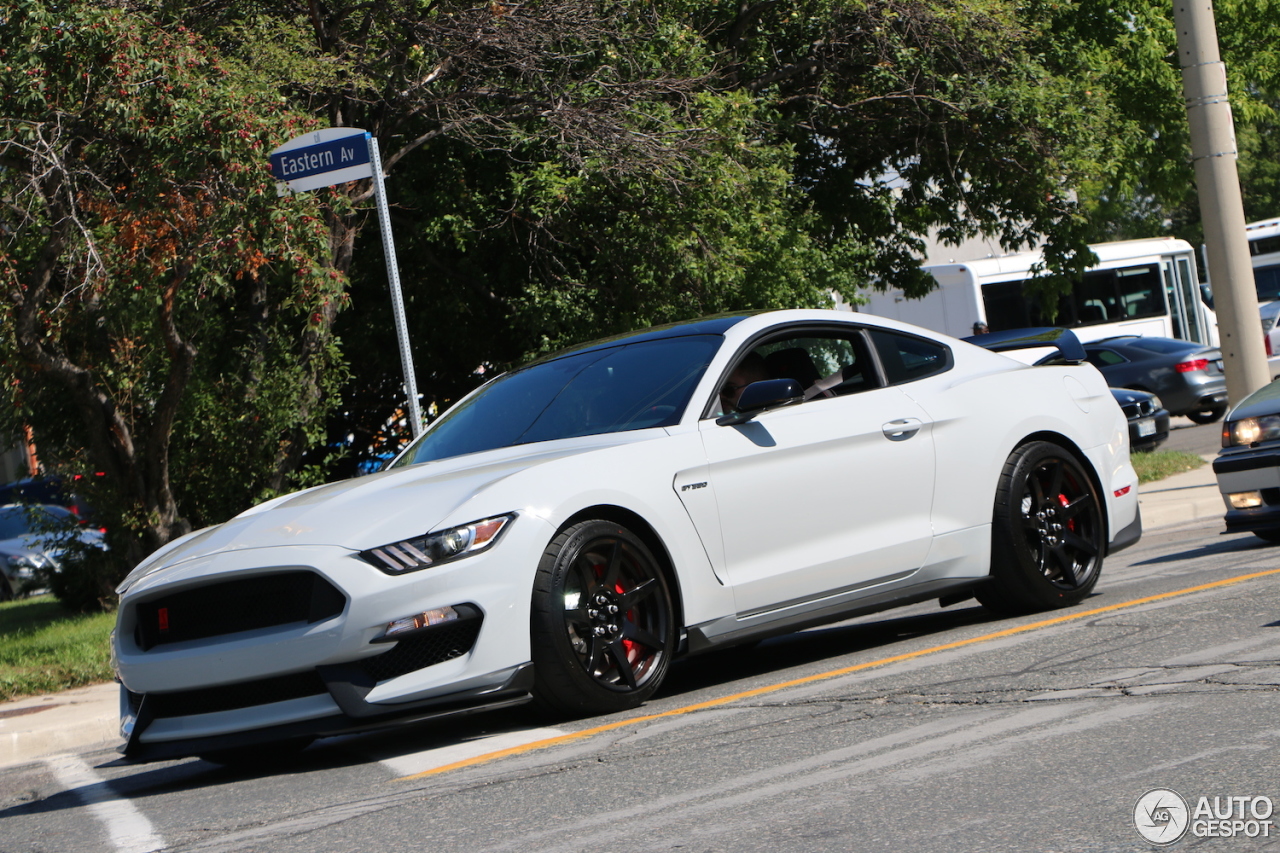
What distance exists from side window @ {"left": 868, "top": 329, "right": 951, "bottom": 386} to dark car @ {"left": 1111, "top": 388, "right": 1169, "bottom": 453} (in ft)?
33.0

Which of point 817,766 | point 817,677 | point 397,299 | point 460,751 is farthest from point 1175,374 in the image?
point 817,766

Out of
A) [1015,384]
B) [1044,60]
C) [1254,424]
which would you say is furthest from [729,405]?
[1044,60]

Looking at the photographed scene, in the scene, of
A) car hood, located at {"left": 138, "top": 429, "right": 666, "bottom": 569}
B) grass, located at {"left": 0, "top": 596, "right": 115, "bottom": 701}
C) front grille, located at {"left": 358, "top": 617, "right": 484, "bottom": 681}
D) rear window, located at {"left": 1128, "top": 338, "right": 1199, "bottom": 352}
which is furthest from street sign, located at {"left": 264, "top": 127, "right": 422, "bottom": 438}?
rear window, located at {"left": 1128, "top": 338, "right": 1199, "bottom": 352}

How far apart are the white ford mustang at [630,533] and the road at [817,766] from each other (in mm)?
271

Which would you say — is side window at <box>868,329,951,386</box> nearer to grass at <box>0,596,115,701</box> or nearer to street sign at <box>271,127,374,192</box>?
street sign at <box>271,127,374,192</box>

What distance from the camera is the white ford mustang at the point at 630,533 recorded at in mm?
5254

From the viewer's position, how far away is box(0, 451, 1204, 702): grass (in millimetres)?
9148

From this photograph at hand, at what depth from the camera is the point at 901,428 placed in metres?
6.79

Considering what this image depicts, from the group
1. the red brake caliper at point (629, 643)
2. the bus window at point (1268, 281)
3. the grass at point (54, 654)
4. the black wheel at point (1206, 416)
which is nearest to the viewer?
the red brake caliper at point (629, 643)

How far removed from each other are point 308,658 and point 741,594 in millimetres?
1769

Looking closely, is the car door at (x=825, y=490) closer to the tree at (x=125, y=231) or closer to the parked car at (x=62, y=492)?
the tree at (x=125, y=231)

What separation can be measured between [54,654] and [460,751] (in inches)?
227

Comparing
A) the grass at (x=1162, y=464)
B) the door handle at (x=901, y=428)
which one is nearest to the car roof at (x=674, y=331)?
the door handle at (x=901, y=428)

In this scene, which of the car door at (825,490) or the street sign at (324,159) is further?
the street sign at (324,159)
